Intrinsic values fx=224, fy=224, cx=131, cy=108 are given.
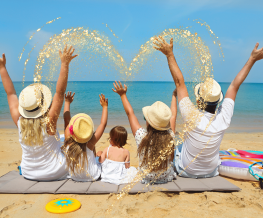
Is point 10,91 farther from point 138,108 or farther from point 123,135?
point 138,108

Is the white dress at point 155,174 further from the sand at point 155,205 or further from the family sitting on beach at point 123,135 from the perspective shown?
the sand at point 155,205

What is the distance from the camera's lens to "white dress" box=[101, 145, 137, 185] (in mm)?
3689

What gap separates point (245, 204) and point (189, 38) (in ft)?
9.35

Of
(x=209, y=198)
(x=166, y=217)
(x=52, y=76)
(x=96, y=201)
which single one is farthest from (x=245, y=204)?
(x=52, y=76)

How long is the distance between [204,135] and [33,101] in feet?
8.80

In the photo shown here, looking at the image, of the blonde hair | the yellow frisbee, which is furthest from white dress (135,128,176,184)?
the blonde hair

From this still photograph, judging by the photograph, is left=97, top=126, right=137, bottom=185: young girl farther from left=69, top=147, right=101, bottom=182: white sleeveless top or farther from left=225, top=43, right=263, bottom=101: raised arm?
left=225, top=43, right=263, bottom=101: raised arm

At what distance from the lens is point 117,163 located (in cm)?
377

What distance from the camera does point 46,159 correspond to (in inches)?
142

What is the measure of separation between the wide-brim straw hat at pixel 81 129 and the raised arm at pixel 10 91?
3.33 feet

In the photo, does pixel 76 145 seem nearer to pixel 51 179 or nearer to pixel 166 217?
pixel 51 179

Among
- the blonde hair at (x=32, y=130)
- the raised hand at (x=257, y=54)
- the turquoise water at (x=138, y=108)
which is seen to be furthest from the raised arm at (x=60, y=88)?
the raised hand at (x=257, y=54)

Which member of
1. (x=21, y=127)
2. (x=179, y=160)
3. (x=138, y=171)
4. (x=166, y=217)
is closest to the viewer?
(x=166, y=217)

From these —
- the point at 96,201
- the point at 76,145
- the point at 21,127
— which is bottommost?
the point at 96,201
